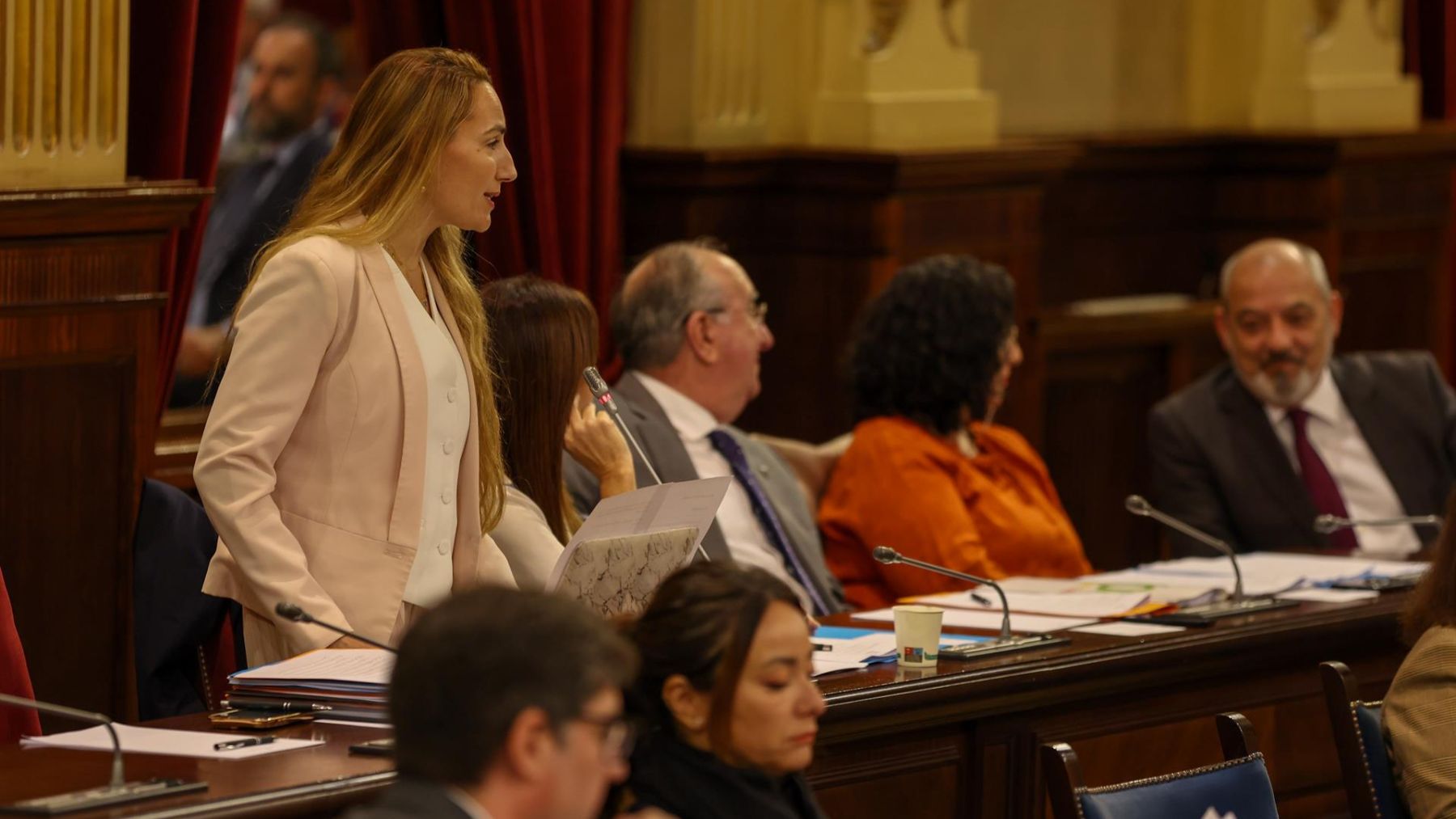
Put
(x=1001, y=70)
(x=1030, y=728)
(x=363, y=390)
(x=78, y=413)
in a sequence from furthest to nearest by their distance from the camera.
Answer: (x=1001, y=70) < (x=78, y=413) < (x=1030, y=728) < (x=363, y=390)

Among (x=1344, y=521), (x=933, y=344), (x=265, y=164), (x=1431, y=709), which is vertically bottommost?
(x=1431, y=709)

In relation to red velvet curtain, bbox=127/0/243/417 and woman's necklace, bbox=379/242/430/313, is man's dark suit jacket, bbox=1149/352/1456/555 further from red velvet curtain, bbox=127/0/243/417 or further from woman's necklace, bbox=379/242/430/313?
woman's necklace, bbox=379/242/430/313

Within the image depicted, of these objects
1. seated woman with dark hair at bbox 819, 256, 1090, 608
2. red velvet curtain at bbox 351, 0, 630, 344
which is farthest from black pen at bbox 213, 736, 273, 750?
red velvet curtain at bbox 351, 0, 630, 344

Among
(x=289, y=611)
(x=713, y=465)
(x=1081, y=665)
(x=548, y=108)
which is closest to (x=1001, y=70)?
(x=548, y=108)

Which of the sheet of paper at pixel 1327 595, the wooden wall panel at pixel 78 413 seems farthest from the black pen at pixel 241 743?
the sheet of paper at pixel 1327 595

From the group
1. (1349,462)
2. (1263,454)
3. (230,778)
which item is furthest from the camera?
(1349,462)

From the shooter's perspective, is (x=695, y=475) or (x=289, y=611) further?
(x=695, y=475)

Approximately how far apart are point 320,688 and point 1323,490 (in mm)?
2945

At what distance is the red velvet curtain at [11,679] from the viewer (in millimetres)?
3258

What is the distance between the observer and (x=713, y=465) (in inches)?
177

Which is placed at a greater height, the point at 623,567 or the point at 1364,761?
the point at 623,567

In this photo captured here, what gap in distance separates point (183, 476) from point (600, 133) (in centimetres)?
148

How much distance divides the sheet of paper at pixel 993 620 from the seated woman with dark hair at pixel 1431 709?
71 cm

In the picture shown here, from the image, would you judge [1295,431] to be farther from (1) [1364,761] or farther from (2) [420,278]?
(2) [420,278]
